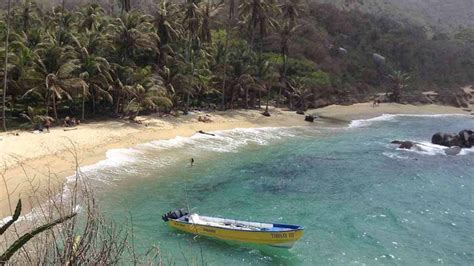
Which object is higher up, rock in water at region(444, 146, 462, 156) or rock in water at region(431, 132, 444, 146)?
rock in water at region(431, 132, 444, 146)

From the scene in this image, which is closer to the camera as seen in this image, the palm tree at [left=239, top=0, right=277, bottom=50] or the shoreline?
the shoreline

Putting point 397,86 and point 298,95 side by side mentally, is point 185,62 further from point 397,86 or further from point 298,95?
point 397,86

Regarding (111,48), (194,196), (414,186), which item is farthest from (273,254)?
(111,48)

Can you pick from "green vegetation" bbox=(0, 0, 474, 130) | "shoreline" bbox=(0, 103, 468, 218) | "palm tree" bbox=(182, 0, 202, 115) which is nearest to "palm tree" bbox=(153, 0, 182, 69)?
"green vegetation" bbox=(0, 0, 474, 130)

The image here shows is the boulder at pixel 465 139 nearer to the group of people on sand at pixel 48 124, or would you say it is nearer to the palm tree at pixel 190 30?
the palm tree at pixel 190 30

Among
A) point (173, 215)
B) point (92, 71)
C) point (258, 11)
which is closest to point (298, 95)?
Result: point (258, 11)

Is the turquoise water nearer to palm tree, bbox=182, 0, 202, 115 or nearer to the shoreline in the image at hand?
the shoreline

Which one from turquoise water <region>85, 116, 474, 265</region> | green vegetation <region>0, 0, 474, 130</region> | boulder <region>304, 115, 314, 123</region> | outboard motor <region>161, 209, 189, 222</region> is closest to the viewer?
turquoise water <region>85, 116, 474, 265</region>

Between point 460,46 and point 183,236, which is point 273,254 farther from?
point 460,46
